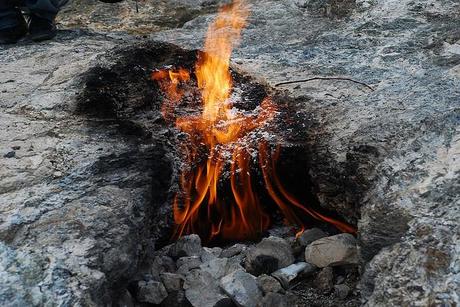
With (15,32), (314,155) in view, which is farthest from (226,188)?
(15,32)

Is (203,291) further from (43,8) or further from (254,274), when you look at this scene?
(43,8)

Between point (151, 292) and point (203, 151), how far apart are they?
1.05 meters

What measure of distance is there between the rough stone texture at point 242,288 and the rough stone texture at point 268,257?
0.18m

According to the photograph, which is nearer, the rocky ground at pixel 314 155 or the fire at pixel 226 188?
the rocky ground at pixel 314 155

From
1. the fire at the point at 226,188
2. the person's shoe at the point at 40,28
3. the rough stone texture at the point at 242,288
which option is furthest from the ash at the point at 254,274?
the person's shoe at the point at 40,28

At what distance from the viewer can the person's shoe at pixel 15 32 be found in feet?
16.1

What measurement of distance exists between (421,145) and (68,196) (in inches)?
67.2

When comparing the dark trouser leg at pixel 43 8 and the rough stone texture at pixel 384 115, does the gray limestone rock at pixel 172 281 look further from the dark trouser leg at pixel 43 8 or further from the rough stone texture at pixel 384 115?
the dark trouser leg at pixel 43 8

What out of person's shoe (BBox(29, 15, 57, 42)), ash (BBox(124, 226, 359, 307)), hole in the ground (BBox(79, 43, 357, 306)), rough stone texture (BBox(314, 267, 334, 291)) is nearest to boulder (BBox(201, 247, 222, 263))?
ash (BBox(124, 226, 359, 307))

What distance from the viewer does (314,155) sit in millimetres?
3197

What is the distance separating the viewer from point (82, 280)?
2.23 meters

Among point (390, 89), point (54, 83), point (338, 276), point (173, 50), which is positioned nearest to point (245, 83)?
point (173, 50)

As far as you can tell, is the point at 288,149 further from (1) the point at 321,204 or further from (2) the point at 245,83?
(2) the point at 245,83

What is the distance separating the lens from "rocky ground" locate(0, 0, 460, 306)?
88.3 inches
